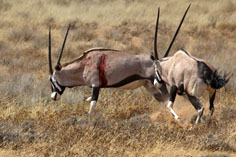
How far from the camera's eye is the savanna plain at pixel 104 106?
7.23m

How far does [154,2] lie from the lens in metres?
29.9

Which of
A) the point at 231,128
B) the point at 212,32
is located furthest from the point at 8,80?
the point at 212,32

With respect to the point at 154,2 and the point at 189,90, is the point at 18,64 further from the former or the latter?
the point at 154,2

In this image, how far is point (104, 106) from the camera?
10242mm

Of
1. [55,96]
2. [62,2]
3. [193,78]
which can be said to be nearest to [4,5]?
[62,2]

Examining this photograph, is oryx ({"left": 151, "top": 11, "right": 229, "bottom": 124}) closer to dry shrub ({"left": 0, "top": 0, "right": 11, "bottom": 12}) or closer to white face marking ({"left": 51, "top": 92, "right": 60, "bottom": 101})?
white face marking ({"left": 51, "top": 92, "right": 60, "bottom": 101})

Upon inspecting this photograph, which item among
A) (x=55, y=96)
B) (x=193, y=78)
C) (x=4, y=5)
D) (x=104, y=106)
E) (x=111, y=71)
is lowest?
(x=4, y=5)

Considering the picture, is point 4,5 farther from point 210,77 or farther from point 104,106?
point 210,77

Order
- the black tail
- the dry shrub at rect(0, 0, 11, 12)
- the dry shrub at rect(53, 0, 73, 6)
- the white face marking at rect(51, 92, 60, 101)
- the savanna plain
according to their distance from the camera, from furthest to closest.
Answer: the dry shrub at rect(53, 0, 73, 6), the dry shrub at rect(0, 0, 11, 12), the white face marking at rect(51, 92, 60, 101), the black tail, the savanna plain

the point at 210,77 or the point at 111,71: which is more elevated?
the point at 210,77

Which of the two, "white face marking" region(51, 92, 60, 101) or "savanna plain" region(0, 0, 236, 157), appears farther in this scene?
"white face marking" region(51, 92, 60, 101)

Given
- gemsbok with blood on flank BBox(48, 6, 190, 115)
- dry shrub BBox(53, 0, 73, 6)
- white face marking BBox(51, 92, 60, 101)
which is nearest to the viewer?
gemsbok with blood on flank BBox(48, 6, 190, 115)

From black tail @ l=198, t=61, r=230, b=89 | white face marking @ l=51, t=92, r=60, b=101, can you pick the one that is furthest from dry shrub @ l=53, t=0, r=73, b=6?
black tail @ l=198, t=61, r=230, b=89

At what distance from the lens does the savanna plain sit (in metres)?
7.23
